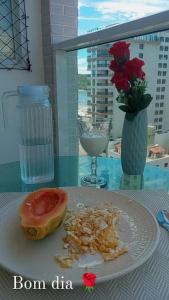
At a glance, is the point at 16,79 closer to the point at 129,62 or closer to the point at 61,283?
the point at 129,62

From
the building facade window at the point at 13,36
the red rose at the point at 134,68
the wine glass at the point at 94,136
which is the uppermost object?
the building facade window at the point at 13,36

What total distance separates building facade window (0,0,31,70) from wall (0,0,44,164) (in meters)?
0.04

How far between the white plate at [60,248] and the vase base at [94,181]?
0.95ft

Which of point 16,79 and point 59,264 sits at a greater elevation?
point 16,79

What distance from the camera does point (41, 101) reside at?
0.92 m

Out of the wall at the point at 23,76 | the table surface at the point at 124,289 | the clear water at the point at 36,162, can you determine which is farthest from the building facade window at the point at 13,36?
the table surface at the point at 124,289

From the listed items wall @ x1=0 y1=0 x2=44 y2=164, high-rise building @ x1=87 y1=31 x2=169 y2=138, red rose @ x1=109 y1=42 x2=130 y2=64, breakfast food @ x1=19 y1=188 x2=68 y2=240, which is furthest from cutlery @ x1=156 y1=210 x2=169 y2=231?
wall @ x1=0 y1=0 x2=44 y2=164

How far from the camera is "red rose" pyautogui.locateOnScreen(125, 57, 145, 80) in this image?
785mm

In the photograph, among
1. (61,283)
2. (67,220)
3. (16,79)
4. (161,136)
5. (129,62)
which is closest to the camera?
(61,283)

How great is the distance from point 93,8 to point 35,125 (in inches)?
39.2

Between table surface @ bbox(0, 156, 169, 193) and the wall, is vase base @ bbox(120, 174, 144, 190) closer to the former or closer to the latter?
table surface @ bbox(0, 156, 169, 193)

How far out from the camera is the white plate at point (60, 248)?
40 centimetres

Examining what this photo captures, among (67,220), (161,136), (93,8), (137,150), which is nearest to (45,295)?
(67,220)

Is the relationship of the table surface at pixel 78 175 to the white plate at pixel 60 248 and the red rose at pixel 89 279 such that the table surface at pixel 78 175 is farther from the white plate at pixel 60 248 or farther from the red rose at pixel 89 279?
the red rose at pixel 89 279
